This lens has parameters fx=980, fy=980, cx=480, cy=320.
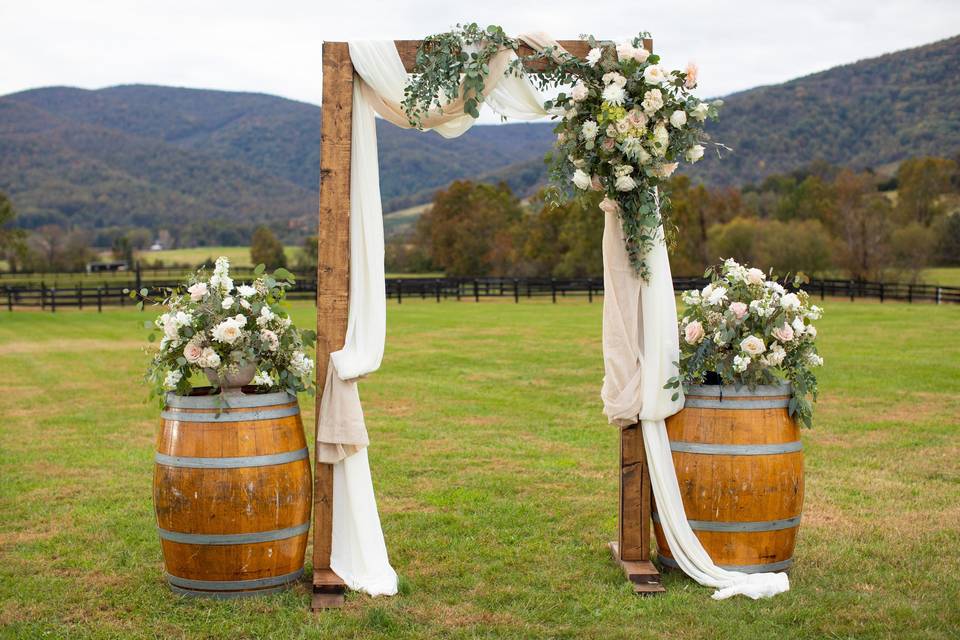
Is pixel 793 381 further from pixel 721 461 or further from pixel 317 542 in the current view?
pixel 317 542

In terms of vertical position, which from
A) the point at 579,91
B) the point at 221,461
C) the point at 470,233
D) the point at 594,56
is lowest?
the point at 221,461

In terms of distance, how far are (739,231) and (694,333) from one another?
194 ft

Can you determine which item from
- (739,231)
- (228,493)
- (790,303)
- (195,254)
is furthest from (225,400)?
(195,254)

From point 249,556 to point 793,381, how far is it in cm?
342

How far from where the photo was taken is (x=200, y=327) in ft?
19.0

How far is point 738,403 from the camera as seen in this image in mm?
5883

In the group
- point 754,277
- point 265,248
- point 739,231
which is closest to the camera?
point 754,277

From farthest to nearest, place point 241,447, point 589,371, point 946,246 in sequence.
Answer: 1. point 946,246
2. point 589,371
3. point 241,447

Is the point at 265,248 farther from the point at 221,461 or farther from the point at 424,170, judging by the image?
the point at 424,170

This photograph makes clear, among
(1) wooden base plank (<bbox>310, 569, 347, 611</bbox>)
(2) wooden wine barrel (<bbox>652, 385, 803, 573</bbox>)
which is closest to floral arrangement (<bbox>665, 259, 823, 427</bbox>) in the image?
(2) wooden wine barrel (<bbox>652, 385, 803, 573</bbox>)

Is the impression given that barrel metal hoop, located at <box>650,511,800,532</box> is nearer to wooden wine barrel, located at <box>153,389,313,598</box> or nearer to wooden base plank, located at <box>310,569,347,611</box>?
wooden base plank, located at <box>310,569,347,611</box>

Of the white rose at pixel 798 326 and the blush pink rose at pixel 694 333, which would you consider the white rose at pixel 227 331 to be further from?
the white rose at pixel 798 326

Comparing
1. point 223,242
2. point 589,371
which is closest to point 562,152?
point 589,371

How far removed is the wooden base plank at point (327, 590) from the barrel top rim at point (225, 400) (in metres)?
1.07
